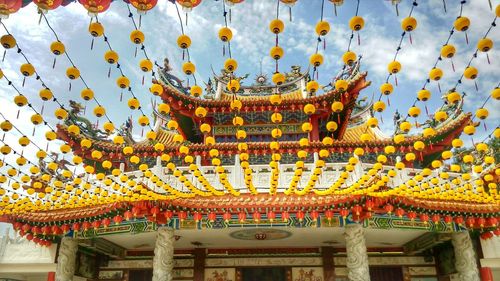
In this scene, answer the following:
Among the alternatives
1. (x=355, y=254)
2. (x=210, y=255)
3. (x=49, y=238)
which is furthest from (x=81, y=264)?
(x=355, y=254)

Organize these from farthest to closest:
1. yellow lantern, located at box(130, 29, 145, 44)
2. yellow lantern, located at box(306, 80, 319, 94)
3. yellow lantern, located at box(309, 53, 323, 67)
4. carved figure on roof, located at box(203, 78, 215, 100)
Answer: carved figure on roof, located at box(203, 78, 215, 100), yellow lantern, located at box(306, 80, 319, 94), yellow lantern, located at box(309, 53, 323, 67), yellow lantern, located at box(130, 29, 145, 44)

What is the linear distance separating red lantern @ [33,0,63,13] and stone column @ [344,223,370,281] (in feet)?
25.5

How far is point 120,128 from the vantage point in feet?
43.5

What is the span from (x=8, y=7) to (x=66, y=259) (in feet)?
26.3

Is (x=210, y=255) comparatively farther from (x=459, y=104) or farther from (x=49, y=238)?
(x=459, y=104)

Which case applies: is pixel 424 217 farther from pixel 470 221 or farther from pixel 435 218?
pixel 470 221

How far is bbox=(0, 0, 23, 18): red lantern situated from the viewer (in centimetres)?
356

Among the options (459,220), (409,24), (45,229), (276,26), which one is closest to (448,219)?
(459,220)

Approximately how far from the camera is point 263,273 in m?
11.7

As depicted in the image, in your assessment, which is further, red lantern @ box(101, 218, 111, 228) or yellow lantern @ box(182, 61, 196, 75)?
red lantern @ box(101, 218, 111, 228)

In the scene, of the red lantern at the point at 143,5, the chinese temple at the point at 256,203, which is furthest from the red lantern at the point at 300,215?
the red lantern at the point at 143,5

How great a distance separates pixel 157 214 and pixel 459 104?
10274 mm

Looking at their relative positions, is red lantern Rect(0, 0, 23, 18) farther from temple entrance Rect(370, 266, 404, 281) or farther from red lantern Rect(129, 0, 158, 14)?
temple entrance Rect(370, 266, 404, 281)

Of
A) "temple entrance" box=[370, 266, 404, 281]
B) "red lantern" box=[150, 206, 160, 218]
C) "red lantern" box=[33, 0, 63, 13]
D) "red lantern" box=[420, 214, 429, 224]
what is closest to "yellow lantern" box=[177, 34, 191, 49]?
"red lantern" box=[33, 0, 63, 13]
